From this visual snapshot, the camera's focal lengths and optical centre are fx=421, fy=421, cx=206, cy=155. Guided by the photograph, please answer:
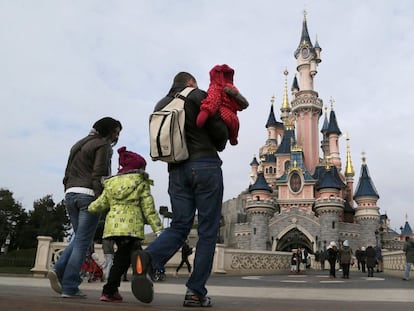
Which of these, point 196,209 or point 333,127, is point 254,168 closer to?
point 333,127

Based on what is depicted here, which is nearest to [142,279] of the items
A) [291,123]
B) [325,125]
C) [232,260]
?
[232,260]

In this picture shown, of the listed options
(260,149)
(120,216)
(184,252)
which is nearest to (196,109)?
(120,216)

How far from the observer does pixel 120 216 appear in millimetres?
3594

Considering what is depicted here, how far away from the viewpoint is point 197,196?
3.23 metres

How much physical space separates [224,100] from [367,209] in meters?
41.4

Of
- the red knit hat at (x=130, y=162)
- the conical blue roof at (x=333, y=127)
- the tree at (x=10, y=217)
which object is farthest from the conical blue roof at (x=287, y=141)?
the red knit hat at (x=130, y=162)

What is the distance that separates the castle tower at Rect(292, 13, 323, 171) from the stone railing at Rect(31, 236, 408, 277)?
26.7 meters

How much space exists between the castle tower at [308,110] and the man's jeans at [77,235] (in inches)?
1726

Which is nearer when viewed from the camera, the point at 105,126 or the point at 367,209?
the point at 105,126

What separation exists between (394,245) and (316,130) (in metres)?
15.8

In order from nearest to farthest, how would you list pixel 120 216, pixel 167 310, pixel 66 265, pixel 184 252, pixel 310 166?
pixel 167 310
pixel 120 216
pixel 66 265
pixel 184 252
pixel 310 166

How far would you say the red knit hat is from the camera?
Result: 384 centimetres

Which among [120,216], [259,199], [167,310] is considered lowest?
[167,310]

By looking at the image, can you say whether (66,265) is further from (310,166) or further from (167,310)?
(310,166)
